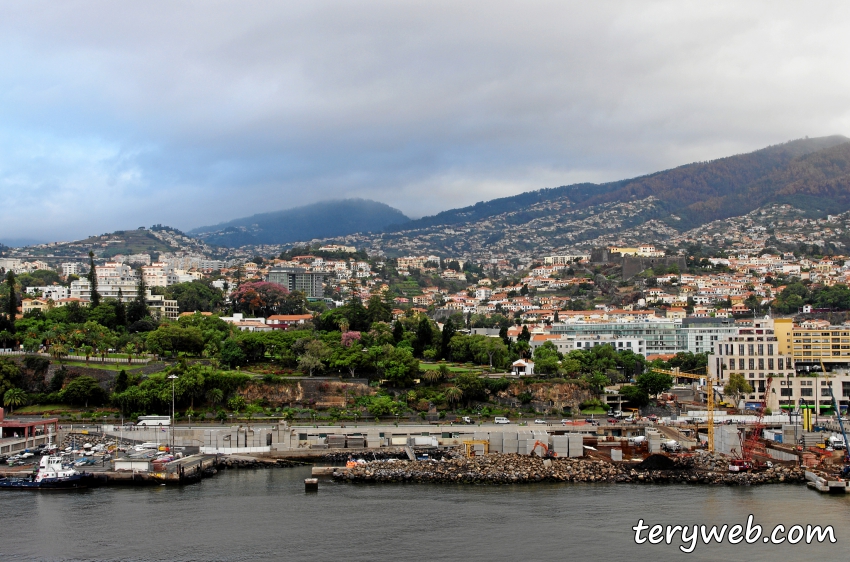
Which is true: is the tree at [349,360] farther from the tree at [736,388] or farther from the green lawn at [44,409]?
the tree at [736,388]

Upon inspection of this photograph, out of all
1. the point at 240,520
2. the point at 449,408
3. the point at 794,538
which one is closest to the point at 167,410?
the point at 449,408

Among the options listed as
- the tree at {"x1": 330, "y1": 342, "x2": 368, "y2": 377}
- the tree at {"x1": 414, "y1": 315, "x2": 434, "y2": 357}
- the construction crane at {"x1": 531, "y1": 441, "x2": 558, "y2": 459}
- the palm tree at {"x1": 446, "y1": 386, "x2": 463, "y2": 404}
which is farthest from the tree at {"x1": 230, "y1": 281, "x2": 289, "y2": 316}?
the construction crane at {"x1": 531, "y1": 441, "x2": 558, "y2": 459}

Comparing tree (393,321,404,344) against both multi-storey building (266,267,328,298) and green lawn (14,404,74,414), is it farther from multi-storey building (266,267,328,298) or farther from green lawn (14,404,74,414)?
multi-storey building (266,267,328,298)

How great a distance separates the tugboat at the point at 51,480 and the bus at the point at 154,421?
8.58 m

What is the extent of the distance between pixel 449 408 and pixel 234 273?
64.7m

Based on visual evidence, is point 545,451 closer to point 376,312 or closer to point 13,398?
point 13,398

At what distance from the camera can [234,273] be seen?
355 ft

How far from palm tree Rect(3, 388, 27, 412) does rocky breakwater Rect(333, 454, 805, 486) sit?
20.0 m

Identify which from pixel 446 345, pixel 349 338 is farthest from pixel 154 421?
pixel 446 345

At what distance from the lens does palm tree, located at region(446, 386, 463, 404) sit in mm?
47469

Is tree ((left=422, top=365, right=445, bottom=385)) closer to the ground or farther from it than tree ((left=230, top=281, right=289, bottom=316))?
closer to the ground

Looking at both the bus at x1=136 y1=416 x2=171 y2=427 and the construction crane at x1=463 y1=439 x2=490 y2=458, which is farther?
the bus at x1=136 y1=416 x2=171 y2=427

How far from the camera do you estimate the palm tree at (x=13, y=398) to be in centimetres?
4562

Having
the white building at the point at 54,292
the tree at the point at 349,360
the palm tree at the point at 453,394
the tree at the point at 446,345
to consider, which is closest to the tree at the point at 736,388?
the palm tree at the point at 453,394
